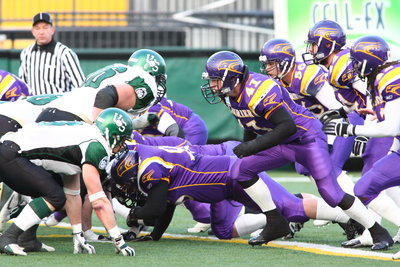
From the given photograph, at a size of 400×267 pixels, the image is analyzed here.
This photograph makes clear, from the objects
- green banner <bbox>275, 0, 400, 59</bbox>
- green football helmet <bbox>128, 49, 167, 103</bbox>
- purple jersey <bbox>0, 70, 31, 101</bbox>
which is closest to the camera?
green football helmet <bbox>128, 49, 167, 103</bbox>

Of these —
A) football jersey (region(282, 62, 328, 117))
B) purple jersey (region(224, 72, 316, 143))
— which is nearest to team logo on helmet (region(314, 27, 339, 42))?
football jersey (region(282, 62, 328, 117))

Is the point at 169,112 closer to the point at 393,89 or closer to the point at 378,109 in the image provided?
the point at 378,109

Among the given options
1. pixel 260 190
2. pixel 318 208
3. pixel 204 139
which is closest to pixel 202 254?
pixel 260 190

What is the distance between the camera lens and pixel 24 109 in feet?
19.9

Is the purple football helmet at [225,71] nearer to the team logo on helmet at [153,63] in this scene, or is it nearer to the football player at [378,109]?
the football player at [378,109]

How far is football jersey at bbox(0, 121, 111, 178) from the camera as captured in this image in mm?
5227

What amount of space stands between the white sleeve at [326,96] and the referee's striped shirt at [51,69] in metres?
2.33

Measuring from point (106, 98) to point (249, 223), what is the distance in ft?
4.43

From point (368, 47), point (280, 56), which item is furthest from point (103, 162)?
point (280, 56)

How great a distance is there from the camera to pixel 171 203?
607cm

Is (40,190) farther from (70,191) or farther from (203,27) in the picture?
(203,27)

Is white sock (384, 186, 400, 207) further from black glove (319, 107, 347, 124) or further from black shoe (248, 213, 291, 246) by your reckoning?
black shoe (248, 213, 291, 246)

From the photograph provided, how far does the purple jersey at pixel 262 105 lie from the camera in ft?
18.1

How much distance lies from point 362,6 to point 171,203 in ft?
20.0
